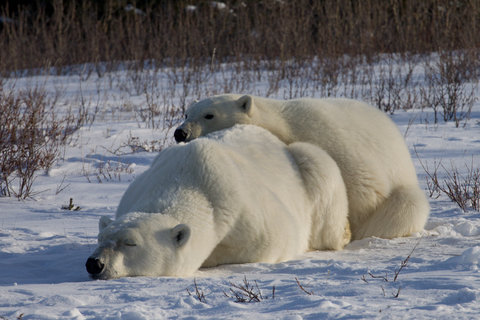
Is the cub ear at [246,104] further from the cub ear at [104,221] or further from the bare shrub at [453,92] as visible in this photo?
the bare shrub at [453,92]

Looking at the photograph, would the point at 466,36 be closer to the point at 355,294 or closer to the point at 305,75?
the point at 305,75

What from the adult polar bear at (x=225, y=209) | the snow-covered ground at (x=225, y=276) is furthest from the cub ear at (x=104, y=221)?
the snow-covered ground at (x=225, y=276)

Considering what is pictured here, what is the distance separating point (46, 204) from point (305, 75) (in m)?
8.16

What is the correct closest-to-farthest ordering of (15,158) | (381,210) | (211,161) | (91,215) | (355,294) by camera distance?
(355,294) < (211,161) < (381,210) < (91,215) < (15,158)

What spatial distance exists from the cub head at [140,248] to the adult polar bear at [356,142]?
1.87 meters

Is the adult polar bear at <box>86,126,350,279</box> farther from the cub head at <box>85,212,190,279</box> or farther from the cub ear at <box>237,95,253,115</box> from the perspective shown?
the cub ear at <box>237,95,253,115</box>

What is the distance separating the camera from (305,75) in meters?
13.3

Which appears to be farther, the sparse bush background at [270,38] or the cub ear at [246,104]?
the sparse bush background at [270,38]

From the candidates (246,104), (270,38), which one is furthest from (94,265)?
(270,38)

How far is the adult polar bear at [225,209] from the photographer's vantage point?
138 inches

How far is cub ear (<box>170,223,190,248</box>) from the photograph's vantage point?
3529mm

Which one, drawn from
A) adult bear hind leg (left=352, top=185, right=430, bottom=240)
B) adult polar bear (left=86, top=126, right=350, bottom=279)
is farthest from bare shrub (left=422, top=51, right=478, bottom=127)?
adult polar bear (left=86, top=126, right=350, bottom=279)

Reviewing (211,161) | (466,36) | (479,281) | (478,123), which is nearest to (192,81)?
(466,36)

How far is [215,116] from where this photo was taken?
18.6 ft
